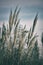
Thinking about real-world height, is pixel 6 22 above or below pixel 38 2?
below

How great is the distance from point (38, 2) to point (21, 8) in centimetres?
25

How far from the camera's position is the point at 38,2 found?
1.63 metres

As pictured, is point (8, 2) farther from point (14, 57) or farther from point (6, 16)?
point (14, 57)

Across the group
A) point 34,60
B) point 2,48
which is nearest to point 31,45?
point 34,60

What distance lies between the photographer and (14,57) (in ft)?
5.11

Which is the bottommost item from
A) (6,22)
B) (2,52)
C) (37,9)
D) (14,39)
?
(2,52)

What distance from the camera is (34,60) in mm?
1577

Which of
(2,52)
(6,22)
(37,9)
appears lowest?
(2,52)

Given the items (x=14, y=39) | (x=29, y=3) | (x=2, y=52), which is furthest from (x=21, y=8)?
(x=2, y=52)

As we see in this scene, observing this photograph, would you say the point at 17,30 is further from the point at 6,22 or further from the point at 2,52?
the point at 2,52

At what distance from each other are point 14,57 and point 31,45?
0.27 m

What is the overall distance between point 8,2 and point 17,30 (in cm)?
40

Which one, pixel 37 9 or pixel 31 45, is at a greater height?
pixel 37 9

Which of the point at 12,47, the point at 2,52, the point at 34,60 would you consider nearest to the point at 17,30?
the point at 12,47
